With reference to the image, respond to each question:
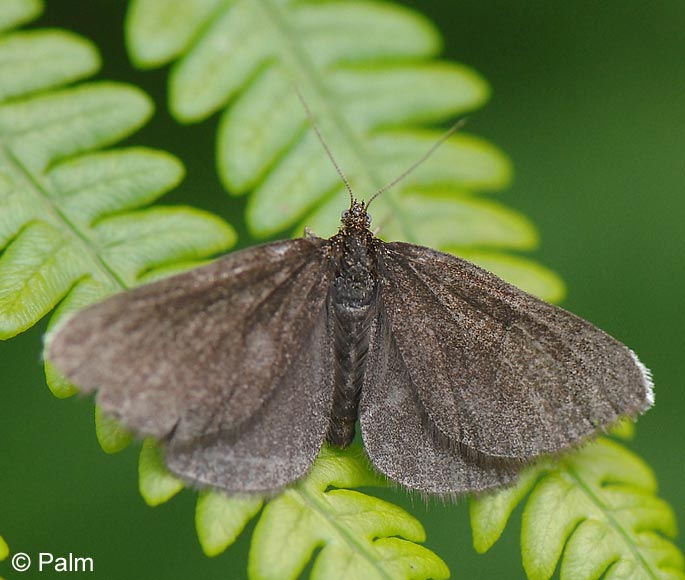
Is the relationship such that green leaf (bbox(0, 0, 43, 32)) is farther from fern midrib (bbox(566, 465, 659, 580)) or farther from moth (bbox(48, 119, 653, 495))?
fern midrib (bbox(566, 465, 659, 580))

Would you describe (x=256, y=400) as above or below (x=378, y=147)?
below

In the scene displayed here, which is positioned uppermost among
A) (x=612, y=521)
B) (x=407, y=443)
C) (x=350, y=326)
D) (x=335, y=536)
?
(x=350, y=326)

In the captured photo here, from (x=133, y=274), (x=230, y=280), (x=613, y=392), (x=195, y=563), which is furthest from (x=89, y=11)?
(x=613, y=392)

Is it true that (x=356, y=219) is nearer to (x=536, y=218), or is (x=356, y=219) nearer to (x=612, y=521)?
(x=612, y=521)

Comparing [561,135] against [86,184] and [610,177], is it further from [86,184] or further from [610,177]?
[86,184]

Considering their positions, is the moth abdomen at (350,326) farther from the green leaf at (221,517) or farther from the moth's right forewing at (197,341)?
the green leaf at (221,517)

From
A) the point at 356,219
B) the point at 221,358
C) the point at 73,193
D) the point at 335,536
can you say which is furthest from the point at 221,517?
the point at 73,193
